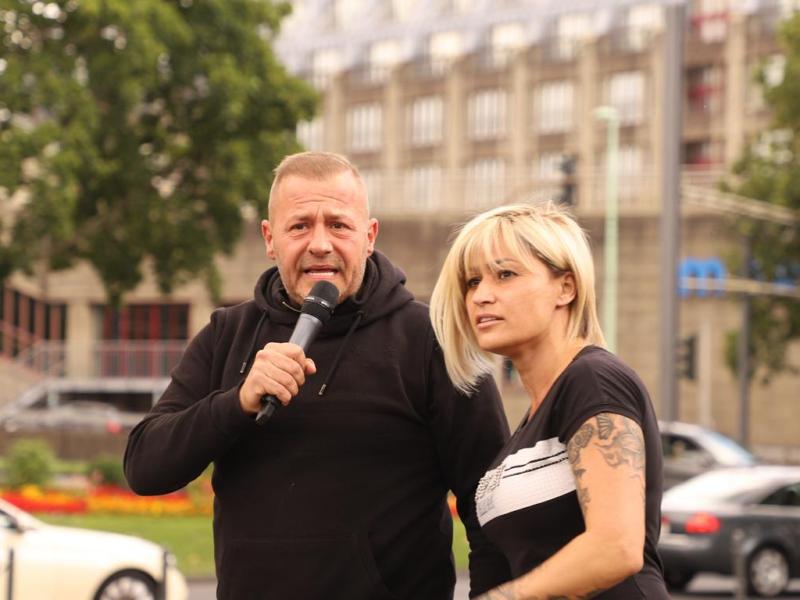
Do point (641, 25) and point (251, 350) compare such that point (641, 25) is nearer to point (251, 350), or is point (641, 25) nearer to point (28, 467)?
point (28, 467)

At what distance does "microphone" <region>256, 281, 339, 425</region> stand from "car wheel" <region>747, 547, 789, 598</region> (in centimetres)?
1564

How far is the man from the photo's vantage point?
400cm

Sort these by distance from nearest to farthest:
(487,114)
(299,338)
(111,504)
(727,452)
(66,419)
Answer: (299,338) → (111,504) → (727,452) → (66,419) → (487,114)

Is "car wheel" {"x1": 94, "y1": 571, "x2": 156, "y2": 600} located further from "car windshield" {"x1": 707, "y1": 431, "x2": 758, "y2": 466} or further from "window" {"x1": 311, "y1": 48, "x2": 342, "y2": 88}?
"window" {"x1": 311, "y1": 48, "x2": 342, "y2": 88}

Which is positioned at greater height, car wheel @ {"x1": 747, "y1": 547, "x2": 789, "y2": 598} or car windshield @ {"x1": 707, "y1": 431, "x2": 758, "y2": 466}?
car windshield @ {"x1": 707, "y1": 431, "x2": 758, "y2": 466}

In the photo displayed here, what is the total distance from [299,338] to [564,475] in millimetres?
707

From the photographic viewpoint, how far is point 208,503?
25.0 meters

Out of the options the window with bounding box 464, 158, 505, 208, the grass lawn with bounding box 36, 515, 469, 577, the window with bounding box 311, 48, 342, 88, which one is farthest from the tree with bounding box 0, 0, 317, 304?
the window with bounding box 311, 48, 342, 88

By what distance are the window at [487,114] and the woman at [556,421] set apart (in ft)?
264

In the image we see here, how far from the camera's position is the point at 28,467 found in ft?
91.6

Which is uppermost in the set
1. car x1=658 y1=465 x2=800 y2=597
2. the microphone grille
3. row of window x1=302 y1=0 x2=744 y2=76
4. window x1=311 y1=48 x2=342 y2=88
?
row of window x1=302 y1=0 x2=744 y2=76

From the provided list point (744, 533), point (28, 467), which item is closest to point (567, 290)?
point (744, 533)

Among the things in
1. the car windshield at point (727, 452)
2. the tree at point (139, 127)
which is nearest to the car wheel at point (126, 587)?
the car windshield at point (727, 452)

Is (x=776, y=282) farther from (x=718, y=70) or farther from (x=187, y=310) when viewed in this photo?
(x=718, y=70)
